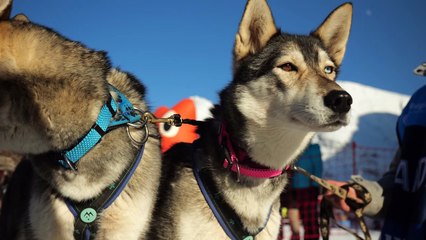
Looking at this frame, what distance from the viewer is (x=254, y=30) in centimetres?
243

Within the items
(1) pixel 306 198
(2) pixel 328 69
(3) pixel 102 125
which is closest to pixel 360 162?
(1) pixel 306 198

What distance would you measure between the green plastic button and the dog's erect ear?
4.06 ft

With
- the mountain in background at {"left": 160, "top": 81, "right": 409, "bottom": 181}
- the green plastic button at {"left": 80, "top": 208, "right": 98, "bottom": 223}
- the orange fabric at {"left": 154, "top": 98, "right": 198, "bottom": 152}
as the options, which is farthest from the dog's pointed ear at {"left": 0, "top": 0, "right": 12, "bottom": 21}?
the mountain in background at {"left": 160, "top": 81, "right": 409, "bottom": 181}

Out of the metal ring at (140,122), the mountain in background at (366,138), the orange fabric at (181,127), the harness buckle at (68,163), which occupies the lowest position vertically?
the mountain in background at (366,138)

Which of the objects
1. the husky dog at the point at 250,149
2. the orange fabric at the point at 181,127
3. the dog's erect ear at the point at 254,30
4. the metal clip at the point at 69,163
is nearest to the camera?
the metal clip at the point at 69,163

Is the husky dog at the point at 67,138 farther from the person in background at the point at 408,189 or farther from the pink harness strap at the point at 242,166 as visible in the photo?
the person in background at the point at 408,189

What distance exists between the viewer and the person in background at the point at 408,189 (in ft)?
6.30

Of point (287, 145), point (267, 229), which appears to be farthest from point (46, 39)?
point (267, 229)

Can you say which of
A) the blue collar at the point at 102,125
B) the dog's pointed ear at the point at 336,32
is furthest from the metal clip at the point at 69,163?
the dog's pointed ear at the point at 336,32

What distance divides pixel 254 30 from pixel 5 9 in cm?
141

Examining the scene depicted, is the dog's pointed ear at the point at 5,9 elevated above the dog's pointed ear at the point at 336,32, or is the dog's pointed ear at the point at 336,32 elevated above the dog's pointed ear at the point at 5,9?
the dog's pointed ear at the point at 5,9

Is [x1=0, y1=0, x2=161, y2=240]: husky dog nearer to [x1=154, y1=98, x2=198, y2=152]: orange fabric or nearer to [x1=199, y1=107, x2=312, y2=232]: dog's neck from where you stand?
[x1=199, y1=107, x2=312, y2=232]: dog's neck

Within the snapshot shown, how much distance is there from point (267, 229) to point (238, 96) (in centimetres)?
74

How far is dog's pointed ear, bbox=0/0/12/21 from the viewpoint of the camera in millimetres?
1475
